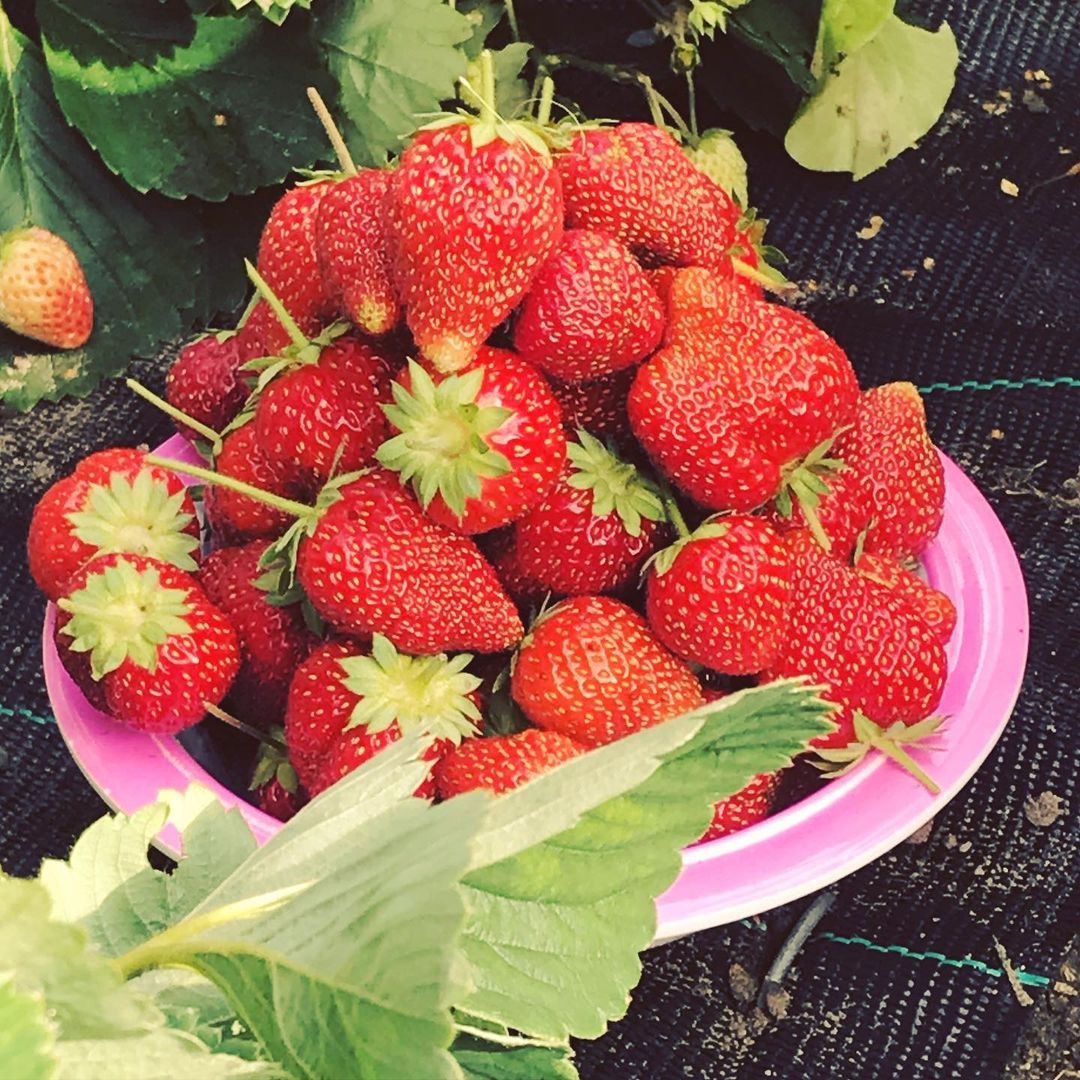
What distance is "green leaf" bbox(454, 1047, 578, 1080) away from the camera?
0.71 ft

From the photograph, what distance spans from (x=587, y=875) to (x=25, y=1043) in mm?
97

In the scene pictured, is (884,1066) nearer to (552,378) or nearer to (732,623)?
(732,623)

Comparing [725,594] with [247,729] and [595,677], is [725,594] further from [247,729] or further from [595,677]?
[247,729]

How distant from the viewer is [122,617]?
62cm

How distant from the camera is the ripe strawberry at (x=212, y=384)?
2.40 ft

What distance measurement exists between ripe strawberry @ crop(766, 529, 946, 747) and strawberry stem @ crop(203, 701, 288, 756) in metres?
0.25

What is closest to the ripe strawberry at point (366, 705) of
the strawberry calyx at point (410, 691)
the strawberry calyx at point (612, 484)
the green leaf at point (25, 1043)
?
the strawberry calyx at point (410, 691)

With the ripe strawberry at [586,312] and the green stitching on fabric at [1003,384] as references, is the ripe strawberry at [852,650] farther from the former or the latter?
the green stitching on fabric at [1003,384]

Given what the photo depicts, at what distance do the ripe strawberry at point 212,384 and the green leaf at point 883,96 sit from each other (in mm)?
604

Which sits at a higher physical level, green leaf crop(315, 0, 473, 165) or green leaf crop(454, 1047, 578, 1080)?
green leaf crop(454, 1047, 578, 1080)

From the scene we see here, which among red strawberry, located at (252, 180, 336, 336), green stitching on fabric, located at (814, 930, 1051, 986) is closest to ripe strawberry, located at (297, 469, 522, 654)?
red strawberry, located at (252, 180, 336, 336)

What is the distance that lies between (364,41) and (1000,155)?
570mm

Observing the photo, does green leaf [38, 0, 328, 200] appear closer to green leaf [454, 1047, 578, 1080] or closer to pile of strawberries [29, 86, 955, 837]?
pile of strawberries [29, 86, 955, 837]

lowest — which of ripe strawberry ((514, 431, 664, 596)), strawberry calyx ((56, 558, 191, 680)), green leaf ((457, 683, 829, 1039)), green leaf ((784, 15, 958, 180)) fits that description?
green leaf ((784, 15, 958, 180))
